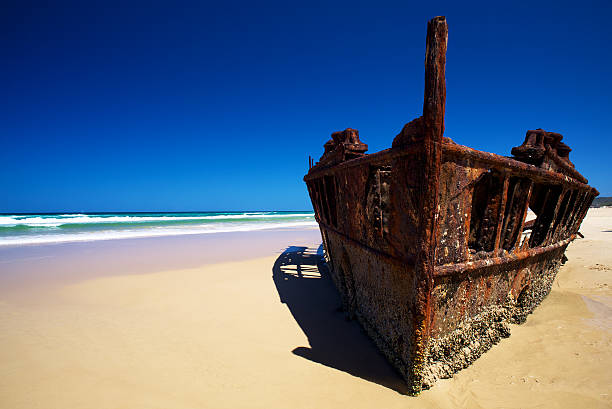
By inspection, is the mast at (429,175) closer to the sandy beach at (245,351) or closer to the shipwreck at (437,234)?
the shipwreck at (437,234)

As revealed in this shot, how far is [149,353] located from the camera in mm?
3617

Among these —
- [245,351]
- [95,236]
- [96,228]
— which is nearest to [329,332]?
[245,351]

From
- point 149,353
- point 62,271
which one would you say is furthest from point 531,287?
point 62,271

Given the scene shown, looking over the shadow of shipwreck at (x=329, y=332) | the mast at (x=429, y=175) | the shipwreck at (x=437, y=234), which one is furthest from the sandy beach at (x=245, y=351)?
the mast at (x=429, y=175)

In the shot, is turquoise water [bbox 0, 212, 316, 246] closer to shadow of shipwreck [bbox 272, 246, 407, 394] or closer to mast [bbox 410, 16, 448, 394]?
shadow of shipwreck [bbox 272, 246, 407, 394]

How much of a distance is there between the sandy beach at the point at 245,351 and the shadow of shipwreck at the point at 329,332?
0.07 feet

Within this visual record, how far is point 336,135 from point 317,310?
314 cm

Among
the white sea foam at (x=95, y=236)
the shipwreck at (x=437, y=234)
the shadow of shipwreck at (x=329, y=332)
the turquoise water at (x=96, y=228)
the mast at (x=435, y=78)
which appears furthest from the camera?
the turquoise water at (x=96, y=228)

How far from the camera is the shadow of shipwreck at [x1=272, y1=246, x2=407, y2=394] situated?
315cm

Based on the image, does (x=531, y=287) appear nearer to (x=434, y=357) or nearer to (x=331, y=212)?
(x=434, y=357)

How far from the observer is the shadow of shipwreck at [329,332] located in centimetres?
315

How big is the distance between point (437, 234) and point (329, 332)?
2.52 m

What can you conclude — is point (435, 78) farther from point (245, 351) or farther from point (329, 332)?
point (245, 351)

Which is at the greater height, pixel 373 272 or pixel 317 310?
pixel 373 272
